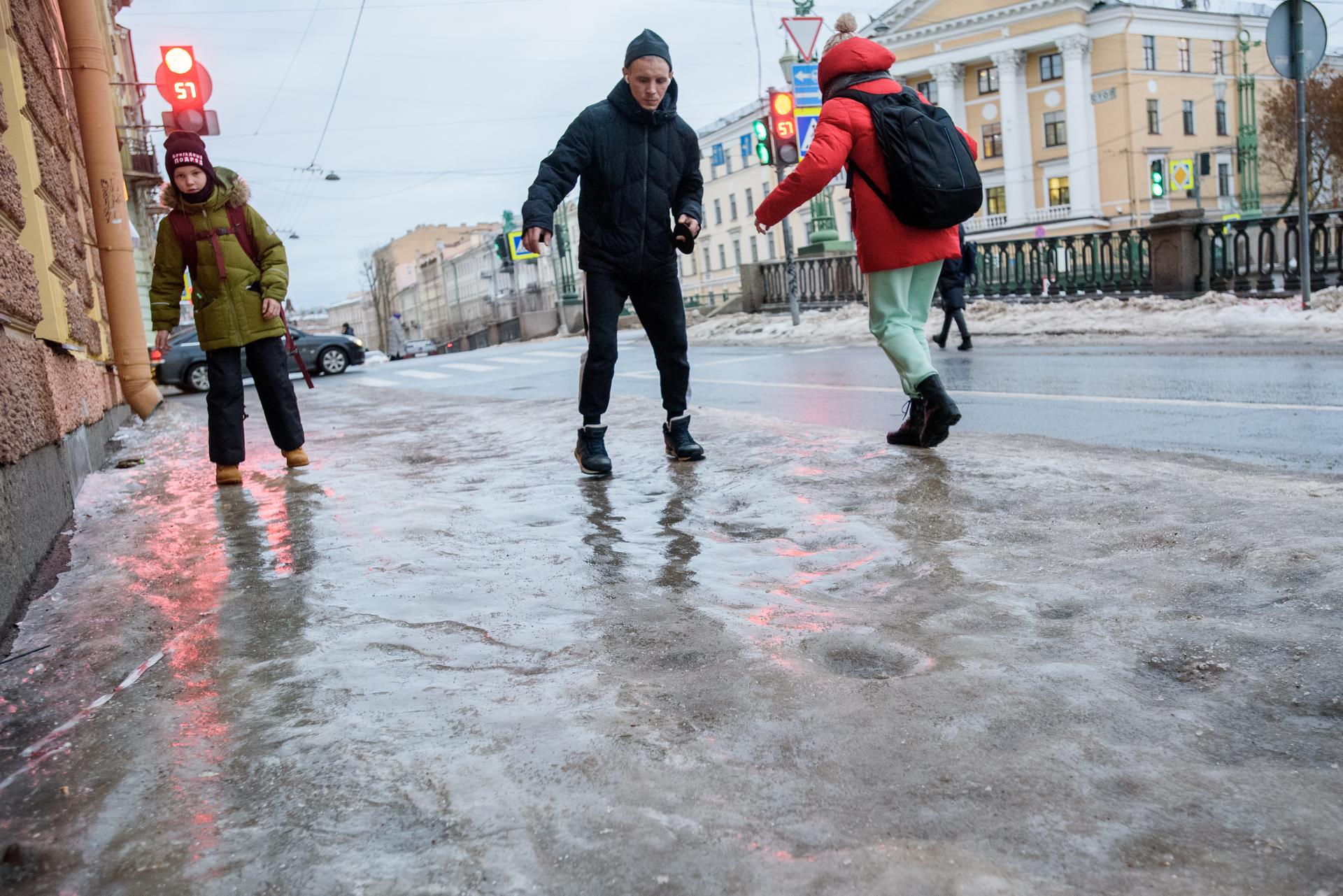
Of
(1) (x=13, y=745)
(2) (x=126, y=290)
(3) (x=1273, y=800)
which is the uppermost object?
(2) (x=126, y=290)

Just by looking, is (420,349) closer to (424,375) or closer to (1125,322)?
(424,375)

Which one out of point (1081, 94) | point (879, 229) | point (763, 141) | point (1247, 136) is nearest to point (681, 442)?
point (879, 229)

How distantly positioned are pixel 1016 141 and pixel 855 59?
58.6 m

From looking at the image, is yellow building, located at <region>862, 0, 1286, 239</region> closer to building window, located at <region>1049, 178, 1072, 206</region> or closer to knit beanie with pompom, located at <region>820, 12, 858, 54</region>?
building window, located at <region>1049, 178, 1072, 206</region>

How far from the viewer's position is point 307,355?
21016 millimetres

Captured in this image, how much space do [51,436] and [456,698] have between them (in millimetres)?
2968

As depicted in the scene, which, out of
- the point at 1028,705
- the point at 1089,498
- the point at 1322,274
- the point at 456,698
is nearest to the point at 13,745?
the point at 456,698

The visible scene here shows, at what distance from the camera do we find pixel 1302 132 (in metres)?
11.6

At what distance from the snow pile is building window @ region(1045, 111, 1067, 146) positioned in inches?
1749

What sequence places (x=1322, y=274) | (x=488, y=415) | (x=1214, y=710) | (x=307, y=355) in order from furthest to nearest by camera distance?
(x=307, y=355)
(x=1322, y=274)
(x=488, y=415)
(x=1214, y=710)

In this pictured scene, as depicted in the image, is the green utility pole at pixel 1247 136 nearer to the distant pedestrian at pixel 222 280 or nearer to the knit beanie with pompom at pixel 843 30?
the knit beanie with pompom at pixel 843 30

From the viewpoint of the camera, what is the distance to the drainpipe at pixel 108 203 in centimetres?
712

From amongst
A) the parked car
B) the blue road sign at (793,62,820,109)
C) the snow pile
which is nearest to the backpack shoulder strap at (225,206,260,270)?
the snow pile

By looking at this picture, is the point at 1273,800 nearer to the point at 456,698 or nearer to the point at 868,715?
the point at 868,715
